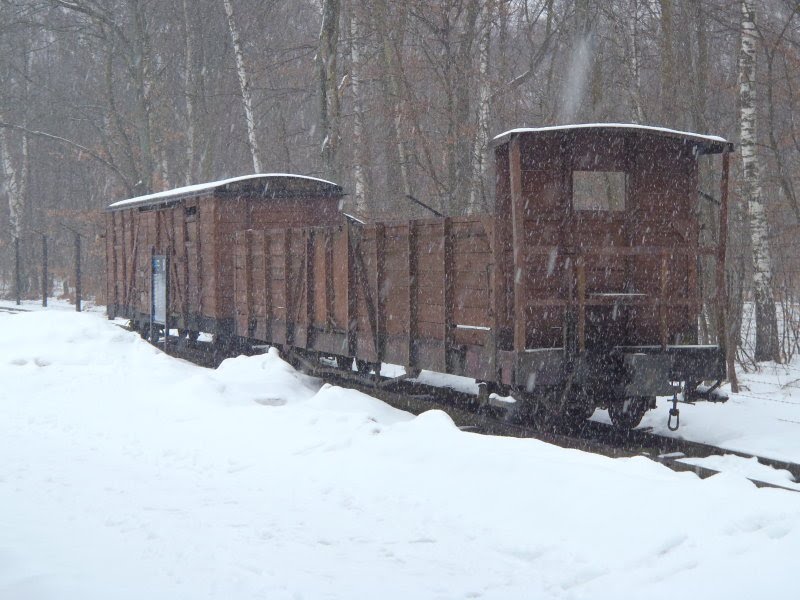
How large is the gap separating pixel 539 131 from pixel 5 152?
33.8 meters

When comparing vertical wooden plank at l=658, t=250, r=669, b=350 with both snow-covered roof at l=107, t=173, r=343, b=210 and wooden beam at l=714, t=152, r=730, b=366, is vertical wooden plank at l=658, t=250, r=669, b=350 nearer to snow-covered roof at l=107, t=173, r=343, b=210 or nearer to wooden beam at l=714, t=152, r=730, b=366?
wooden beam at l=714, t=152, r=730, b=366

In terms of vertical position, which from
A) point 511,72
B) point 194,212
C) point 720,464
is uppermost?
point 511,72

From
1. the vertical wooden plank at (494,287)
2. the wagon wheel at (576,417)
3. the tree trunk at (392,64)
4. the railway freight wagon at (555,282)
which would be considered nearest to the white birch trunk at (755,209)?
the railway freight wagon at (555,282)

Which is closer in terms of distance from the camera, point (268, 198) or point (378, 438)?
point (378, 438)

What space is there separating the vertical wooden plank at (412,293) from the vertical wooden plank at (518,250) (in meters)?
1.66

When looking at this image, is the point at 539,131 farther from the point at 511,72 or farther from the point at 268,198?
the point at 511,72

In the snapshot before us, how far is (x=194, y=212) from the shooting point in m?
15.1

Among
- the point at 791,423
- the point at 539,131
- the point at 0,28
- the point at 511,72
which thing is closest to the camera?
the point at 539,131

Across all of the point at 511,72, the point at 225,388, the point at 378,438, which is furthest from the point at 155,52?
the point at 378,438

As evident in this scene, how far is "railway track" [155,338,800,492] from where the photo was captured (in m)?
7.50

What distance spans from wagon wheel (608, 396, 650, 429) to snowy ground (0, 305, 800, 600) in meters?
0.56

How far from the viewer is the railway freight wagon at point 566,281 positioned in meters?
8.09

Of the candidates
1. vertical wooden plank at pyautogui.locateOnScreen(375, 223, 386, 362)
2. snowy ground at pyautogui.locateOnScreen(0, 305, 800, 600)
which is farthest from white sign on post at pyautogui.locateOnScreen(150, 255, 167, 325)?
vertical wooden plank at pyautogui.locateOnScreen(375, 223, 386, 362)

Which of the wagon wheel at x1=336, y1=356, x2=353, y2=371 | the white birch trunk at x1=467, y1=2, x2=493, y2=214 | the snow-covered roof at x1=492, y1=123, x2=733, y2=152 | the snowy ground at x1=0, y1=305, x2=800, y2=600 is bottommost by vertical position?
the snowy ground at x1=0, y1=305, x2=800, y2=600
